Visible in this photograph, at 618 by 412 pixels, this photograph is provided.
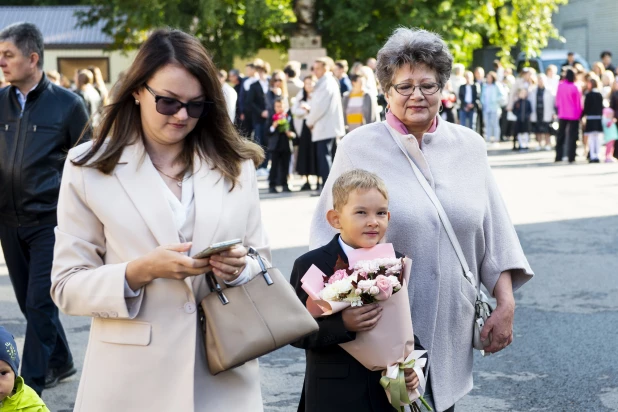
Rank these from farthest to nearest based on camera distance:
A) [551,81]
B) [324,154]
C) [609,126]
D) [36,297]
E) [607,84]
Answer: [551,81] < [607,84] < [609,126] < [324,154] < [36,297]

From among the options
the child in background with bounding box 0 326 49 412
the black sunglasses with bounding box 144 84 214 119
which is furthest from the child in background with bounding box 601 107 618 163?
the black sunglasses with bounding box 144 84 214 119

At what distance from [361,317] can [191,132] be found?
34.6 inches

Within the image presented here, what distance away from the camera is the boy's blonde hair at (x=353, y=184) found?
13.1 ft

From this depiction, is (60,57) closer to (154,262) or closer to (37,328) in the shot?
(37,328)

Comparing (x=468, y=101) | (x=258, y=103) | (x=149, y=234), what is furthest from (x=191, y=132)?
(x=468, y=101)

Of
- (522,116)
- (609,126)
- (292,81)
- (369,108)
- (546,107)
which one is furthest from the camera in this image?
(522,116)

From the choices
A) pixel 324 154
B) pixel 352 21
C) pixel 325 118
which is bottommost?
pixel 324 154

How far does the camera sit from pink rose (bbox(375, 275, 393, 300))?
3.75 m

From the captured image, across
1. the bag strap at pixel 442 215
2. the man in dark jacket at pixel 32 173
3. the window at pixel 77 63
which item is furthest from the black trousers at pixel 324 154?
the window at pixel 77 63

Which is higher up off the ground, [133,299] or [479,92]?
[133,299]

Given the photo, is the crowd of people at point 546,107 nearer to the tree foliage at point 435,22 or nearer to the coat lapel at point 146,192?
the tree foliage at point 435,22

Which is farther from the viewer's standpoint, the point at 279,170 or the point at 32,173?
the point at 279,170

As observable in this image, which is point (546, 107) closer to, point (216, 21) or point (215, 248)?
point (216, 21)

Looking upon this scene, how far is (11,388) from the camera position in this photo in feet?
13.5
